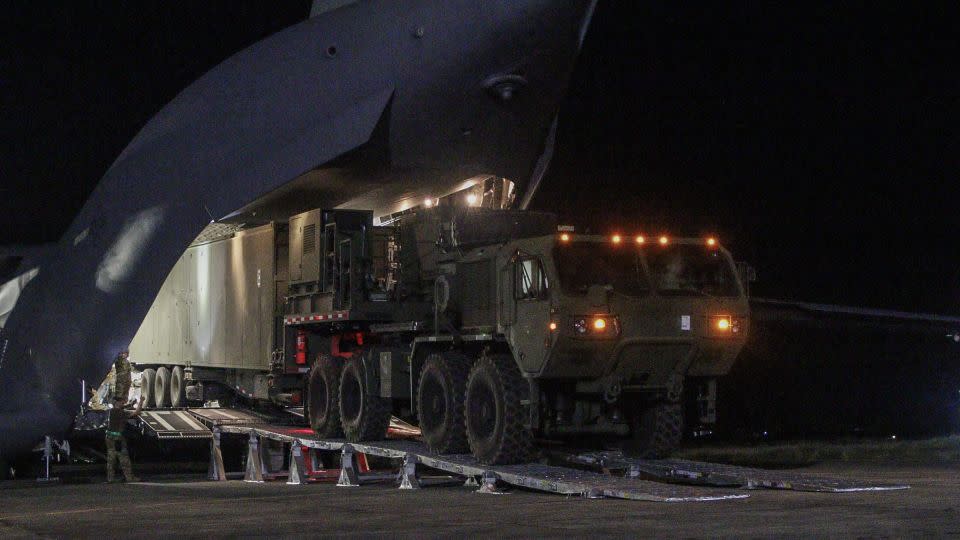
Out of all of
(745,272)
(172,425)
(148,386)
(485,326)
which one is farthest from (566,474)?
(148,386)

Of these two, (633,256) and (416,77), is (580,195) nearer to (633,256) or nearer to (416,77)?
(416,77)

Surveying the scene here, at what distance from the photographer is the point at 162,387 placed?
87.9 feet

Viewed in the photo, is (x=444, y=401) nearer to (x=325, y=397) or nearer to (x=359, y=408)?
(x=359, y=408)

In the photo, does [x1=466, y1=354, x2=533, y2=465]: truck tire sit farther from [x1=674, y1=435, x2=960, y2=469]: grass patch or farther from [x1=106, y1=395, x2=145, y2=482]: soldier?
[x1=674, y1=435, x2=960, y2=469]: grass patch

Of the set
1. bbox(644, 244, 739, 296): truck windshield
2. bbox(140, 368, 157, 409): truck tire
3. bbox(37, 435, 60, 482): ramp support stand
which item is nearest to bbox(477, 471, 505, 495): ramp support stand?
bbox(644, 244, 739, 296): truck windshield

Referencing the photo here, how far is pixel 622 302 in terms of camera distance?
1322 centimetres

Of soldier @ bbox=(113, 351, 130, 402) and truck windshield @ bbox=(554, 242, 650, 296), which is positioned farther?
soldier @ bbox=(113, 351, 130, 402)

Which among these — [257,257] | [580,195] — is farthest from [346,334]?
[580,195]

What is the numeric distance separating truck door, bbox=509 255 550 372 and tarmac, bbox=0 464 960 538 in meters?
1.51

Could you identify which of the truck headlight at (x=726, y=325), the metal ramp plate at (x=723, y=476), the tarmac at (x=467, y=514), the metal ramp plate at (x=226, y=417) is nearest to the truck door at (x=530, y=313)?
the tarmac at (x=467, y=514)

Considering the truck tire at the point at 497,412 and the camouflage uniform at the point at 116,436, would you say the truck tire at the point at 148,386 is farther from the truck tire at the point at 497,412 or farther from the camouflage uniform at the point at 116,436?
the truck tire at the point at 497,412

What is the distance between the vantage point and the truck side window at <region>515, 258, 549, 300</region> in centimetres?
1319

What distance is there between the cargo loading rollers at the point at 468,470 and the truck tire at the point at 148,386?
23.2 ft

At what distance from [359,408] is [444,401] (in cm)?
244
